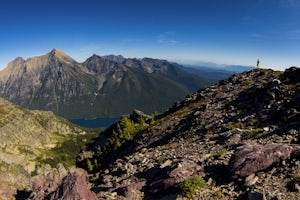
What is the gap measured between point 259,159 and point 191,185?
6.40m

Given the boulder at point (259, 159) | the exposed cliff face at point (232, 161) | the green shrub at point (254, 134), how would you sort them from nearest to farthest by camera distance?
the exposed cliff face at point (232, 161) < the boulder at point (259, 159) < the green shrub at point (254, 134)

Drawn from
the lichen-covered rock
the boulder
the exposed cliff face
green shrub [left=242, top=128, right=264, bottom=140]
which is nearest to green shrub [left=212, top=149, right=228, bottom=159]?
the exposed cliff face

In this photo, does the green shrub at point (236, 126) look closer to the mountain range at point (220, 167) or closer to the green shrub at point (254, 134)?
the mountain range at point (220, 167)

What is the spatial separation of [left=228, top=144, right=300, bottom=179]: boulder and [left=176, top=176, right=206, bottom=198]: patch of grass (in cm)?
285

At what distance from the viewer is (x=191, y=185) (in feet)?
76.6

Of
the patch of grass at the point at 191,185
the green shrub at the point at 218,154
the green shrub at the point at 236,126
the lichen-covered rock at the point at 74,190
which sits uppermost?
the green shrub at the point at 236,126

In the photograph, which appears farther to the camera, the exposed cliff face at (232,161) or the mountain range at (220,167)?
the mountain range at (220,167)

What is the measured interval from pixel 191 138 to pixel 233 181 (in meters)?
19.2

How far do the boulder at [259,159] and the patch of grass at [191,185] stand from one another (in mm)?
2850

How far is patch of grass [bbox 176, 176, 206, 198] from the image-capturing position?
22922 mm

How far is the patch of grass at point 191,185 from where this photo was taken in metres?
22.9

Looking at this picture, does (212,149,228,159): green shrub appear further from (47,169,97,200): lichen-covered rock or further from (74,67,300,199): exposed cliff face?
(47,169,97,200): lichen-covered rock

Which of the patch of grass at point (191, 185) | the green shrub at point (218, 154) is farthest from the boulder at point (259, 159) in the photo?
the green shrub at point (218, 154)

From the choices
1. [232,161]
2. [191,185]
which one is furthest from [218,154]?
[191,185]
